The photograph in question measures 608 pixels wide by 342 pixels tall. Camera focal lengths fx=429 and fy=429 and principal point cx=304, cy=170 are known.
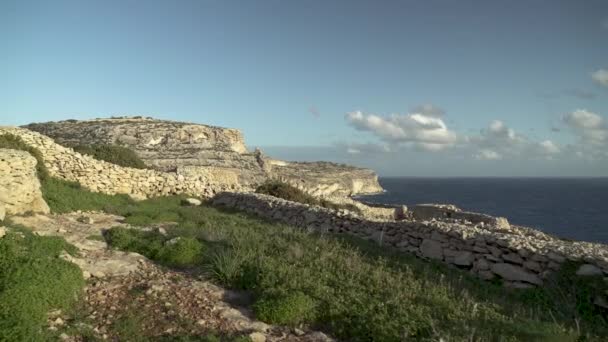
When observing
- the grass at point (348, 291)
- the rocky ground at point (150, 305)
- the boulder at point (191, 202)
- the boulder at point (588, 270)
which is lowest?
the rocky ground at point (150, 305)

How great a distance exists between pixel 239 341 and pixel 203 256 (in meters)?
4.29

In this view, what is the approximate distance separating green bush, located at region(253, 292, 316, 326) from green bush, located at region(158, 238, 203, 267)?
2943 millimetres

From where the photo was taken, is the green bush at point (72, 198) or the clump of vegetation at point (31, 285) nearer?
the clump of vegetation at point (31, 285)

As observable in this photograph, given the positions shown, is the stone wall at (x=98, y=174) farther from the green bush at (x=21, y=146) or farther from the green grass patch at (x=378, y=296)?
the green grass patch at (x=378, y=296)

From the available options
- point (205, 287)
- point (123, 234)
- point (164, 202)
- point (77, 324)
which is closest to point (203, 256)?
point (205, 287)

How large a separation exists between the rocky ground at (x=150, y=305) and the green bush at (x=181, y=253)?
444mm

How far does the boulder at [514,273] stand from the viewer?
9570 millimetres

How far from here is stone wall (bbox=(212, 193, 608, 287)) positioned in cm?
952

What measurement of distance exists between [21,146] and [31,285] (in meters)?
13.5

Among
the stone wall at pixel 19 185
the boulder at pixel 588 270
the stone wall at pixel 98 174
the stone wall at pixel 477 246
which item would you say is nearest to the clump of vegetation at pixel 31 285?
the stone wall at pixel 19 185

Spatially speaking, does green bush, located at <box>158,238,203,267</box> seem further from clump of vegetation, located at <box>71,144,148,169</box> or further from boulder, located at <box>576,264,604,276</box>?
clump of vegetation, located at <box>71,144,148,169</box>

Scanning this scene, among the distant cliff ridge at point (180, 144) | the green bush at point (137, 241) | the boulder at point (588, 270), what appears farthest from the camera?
→ the distant cliff ridge at point (180, 144)

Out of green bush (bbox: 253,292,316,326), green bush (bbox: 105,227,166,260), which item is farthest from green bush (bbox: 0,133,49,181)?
green bush (bbox: 253,292,316,326)

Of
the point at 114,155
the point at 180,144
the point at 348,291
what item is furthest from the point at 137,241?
the point at 180,144
